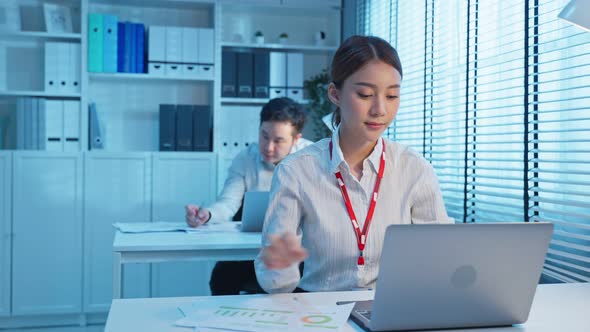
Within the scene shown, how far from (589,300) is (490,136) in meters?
1.22

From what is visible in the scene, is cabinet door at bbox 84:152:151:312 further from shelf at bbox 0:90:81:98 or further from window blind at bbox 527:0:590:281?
window blind at bbox 527:0:590:281

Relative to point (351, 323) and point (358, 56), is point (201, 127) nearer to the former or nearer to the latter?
point (358, 56)

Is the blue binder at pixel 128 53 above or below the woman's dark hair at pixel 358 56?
above

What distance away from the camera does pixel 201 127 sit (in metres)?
4.05

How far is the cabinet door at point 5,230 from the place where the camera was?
12.4 ft

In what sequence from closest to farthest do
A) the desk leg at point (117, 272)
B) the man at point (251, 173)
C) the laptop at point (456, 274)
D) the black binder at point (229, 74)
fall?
1. the laptop at point (456, 274)
2. the desk leg at point (117, 272)
3. the man at point (251, 173)
4. the black binder at point (229, 74)

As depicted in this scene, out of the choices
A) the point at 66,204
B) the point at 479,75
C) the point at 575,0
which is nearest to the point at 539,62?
the point at 479,75

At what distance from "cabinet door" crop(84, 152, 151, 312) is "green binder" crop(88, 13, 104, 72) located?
21.7 inches

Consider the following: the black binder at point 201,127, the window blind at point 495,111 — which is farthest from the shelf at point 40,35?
the window blind at point 495,111

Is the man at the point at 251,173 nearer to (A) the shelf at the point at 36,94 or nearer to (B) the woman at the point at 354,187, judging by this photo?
(B) the woman at the point at 354,187

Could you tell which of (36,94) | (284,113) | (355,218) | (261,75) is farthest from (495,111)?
(36,94)

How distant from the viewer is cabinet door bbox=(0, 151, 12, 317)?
378 centimetres

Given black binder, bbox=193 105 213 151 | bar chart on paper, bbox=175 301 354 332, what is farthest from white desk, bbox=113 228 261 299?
black binder, bbox=193 105 213 151

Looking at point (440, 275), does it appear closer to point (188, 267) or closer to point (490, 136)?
point (490, 136)
